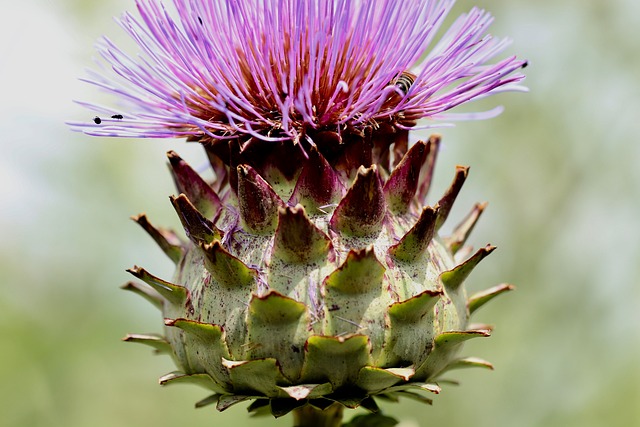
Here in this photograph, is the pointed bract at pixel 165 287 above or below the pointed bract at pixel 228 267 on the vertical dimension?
below

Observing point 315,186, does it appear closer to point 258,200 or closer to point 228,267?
point 258,200

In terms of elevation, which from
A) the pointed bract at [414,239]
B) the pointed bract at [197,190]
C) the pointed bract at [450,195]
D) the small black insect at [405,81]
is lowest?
the pointed bract at [414,239]

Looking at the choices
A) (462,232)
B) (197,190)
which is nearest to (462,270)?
(462,232)

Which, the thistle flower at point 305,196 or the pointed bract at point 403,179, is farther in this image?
the pointed bract at point 403,179

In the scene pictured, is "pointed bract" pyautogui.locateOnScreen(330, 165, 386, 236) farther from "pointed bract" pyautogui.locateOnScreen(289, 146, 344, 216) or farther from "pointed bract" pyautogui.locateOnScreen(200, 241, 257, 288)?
"pointed bract" pyautogui.locateOnScreen(200, 241, 257, 288)

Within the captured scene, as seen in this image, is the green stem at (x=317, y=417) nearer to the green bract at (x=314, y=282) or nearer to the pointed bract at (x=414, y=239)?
the green bract at (x=314, y=282)

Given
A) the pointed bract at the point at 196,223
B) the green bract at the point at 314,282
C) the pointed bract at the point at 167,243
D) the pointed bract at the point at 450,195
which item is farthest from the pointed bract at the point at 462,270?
the pointed bract at the point at 167,243

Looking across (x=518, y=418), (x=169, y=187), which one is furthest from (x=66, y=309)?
(x=518, y=418)

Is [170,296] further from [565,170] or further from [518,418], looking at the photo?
[565,170]
